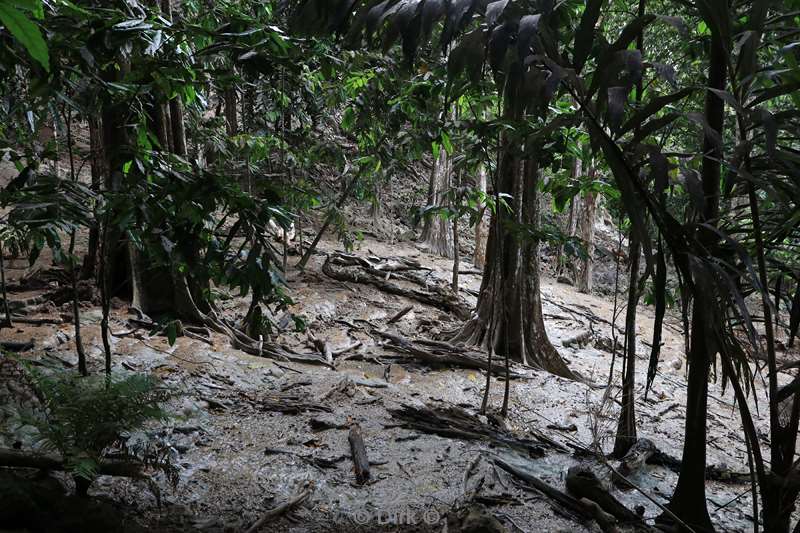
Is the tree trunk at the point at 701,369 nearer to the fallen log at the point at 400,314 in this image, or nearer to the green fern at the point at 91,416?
the green fern at the point at 91,416

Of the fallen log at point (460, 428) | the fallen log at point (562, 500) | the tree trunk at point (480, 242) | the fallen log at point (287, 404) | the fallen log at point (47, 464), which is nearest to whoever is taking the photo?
the fallen log at point (47, 464)

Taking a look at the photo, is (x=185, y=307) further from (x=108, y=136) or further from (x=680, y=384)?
(x=680, y=384)

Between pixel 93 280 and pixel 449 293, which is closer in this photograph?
pixel 93 280

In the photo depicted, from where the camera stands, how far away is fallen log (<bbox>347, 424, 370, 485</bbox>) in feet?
11.3

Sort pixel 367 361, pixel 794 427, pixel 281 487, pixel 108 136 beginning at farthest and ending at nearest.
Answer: pixel 367 361 < pixel 108 136 < pixel 281 487 < pixel 794 427

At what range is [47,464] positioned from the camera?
251 cm

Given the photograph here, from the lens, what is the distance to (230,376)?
16.4 feet

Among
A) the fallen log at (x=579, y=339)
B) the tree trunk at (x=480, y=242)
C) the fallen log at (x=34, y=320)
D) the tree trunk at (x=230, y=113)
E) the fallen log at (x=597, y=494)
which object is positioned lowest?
the fallen log at (x=579, y=339)

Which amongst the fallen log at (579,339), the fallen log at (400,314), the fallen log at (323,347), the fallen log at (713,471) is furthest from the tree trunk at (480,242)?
the fallen log at (713,471)

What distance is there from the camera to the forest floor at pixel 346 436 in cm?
296

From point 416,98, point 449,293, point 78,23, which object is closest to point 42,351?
point 78,23

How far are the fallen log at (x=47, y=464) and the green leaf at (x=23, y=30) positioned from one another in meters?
2.16

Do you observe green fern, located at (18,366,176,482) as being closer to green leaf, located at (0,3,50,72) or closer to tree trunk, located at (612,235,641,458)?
green leaf, located at (0,3,50,72)

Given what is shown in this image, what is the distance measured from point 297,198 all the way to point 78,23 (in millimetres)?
4531
